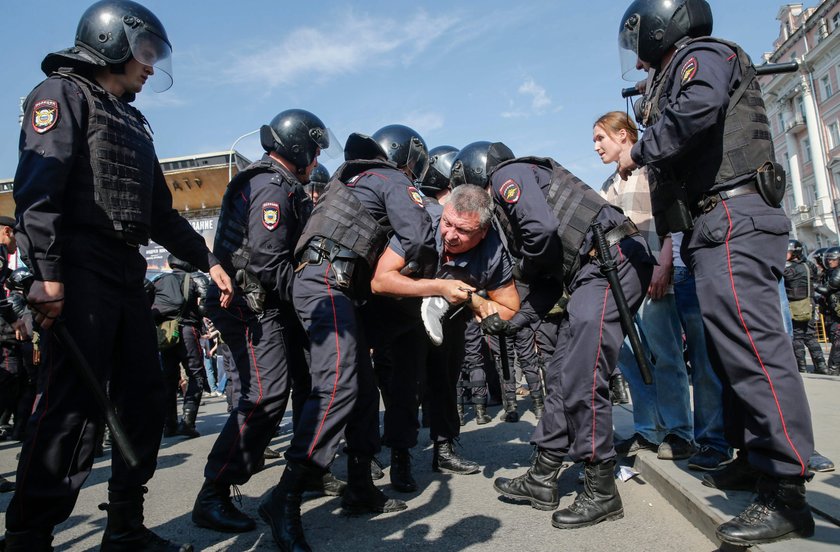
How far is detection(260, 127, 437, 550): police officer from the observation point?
2.50 m

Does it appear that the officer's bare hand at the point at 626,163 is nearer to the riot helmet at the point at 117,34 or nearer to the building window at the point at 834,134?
the riot helmet at the point at 117,34

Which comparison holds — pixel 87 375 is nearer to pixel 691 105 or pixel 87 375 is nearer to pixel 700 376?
pixel 691 105

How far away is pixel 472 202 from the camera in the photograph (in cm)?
322

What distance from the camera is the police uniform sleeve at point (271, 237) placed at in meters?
3.23

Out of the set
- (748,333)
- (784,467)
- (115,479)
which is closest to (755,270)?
(748,333)

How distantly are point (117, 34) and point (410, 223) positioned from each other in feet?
5.12

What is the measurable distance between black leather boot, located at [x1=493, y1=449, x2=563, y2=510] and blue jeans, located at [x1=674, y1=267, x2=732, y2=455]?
84 cm

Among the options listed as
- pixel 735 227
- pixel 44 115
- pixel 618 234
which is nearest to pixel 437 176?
pixel 618 234

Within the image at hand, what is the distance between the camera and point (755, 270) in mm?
2230

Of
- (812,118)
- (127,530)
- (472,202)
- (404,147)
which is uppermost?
(812,118)

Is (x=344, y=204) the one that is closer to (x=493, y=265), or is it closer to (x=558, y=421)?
(x=493, y=265)

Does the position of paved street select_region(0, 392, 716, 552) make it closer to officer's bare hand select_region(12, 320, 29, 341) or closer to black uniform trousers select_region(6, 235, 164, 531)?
black uniform trousers select_region(6, 235, 164, 531)

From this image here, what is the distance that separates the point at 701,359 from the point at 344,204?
2205 millimetres

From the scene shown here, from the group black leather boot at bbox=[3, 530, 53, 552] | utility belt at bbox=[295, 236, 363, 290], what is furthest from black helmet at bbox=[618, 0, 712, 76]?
black leather boot at bbox=[3, 530, 53, 552]
